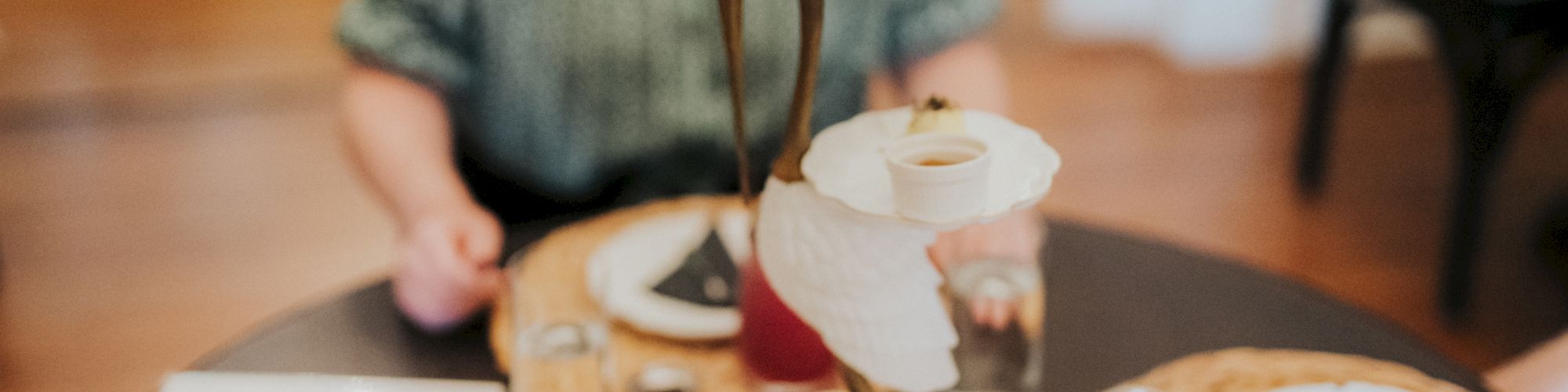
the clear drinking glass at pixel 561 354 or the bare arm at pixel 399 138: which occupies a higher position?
the clear drinking glass at pixel 561 354

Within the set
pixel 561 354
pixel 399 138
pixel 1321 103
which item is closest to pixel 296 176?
pixel 399 138

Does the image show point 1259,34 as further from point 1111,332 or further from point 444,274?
point 444,274

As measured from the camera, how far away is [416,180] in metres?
1.20

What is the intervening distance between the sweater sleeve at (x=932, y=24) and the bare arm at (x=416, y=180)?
47 centimetres

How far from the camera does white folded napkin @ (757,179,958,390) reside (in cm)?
58

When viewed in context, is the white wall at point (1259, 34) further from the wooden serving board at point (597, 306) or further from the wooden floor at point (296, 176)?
the wooden serving board at point (597, 306)

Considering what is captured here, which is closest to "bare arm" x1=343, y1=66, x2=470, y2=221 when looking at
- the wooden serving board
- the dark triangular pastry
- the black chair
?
the wooden serving board

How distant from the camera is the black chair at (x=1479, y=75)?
1.87 m

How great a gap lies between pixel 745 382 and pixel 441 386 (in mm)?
222

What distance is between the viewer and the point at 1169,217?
2475 millimetres

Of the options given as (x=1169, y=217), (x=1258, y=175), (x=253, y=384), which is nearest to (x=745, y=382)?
(x=253, y=384)

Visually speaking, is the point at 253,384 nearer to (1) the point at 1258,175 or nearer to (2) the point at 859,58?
(2) the point at 859,58

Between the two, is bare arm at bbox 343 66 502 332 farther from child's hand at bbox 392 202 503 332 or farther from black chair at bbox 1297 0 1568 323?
black chair at bbox 1297 0 1568 323

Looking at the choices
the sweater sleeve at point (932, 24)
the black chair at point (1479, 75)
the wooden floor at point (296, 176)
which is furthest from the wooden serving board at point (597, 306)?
the black chair at point (1479, 75)
